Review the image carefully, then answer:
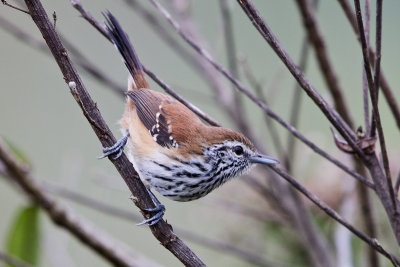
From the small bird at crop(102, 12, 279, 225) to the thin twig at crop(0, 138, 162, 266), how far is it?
13.2 inches

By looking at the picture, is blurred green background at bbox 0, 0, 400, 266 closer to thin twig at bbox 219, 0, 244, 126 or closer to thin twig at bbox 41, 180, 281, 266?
thin twig at bbox 41, 180, 281, 266

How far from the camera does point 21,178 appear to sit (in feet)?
9.65

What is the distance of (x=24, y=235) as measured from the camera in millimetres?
3283

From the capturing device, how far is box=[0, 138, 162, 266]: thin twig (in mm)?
2934

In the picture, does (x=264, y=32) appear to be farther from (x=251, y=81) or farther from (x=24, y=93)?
(x=24, y=93)

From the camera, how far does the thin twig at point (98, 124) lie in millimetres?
1930

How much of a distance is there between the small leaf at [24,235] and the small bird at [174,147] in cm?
66

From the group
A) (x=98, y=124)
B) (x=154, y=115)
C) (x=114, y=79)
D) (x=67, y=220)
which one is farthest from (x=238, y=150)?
(x=114, y=79)

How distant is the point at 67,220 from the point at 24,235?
19.0 inches

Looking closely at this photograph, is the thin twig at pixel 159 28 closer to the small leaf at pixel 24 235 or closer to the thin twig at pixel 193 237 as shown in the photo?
the thin twig at pixel 193 237

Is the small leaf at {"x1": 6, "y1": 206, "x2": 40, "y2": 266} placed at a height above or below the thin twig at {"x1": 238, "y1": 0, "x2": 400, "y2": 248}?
below

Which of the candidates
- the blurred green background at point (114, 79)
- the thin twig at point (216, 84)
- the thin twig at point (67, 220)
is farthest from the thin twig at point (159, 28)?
the thin twig at point (67, 220)

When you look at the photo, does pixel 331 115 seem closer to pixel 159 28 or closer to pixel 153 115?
pixel 153 115

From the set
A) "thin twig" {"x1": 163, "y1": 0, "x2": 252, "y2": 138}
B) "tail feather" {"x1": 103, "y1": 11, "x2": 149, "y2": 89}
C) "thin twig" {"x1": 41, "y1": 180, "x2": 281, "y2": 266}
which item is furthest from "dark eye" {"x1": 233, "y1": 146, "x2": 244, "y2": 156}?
"tail feather" {"x1": 103, "y1": 11, "x2": 149, "y2": 89}
